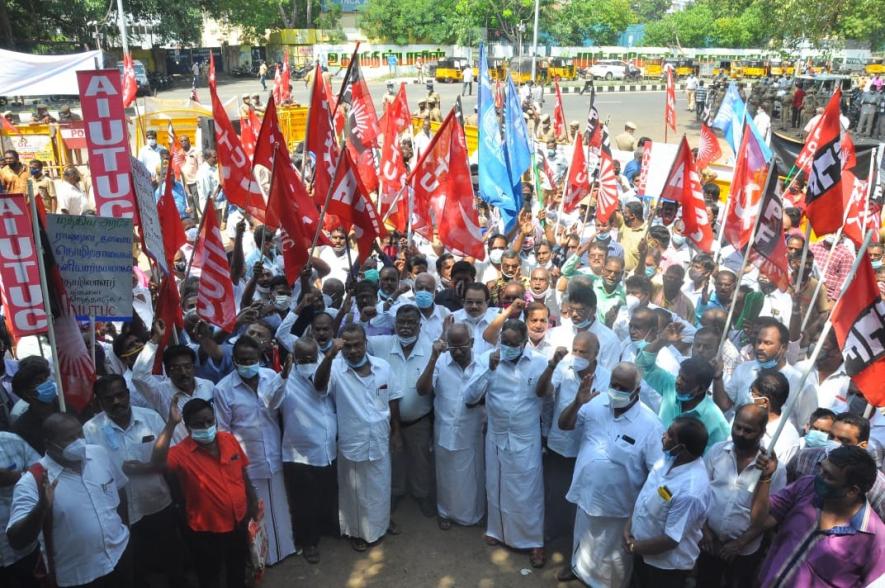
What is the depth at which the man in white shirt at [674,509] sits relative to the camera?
3.56 metres

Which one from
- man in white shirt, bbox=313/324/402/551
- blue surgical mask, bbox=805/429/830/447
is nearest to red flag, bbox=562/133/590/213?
man in white shirt, bbox=313/324/402/551

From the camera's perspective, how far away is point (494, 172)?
731 cm

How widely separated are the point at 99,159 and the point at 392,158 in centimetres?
436

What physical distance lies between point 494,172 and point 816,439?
4.28m

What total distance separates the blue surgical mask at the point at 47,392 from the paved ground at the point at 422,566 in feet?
6.09

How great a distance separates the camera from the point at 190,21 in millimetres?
44656

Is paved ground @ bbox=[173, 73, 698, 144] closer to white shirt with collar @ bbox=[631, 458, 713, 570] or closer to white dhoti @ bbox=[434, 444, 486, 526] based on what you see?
white dhoti @ bbox=[434, 444, 486, 526]

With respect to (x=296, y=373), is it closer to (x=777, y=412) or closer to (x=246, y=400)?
(x=246, y=400)

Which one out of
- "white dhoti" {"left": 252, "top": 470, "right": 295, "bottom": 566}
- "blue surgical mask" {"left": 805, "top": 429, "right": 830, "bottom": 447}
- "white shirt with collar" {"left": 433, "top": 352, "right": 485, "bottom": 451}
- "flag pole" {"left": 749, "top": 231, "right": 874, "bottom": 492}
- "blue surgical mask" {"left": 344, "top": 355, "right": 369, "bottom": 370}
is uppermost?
"flag pole" {"left": 749, "top": 231, "right": 874, "bottom": 492}

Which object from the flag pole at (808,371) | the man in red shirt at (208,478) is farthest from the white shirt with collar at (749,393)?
the man in red shirt at (208,478)

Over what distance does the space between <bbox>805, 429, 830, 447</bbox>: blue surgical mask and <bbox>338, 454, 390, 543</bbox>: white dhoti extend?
268cm

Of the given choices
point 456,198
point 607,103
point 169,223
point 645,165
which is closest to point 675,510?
point 456,198

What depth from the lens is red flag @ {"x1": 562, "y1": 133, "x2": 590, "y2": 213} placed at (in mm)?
8273

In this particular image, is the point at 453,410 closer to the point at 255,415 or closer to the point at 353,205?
the point at 255,415
